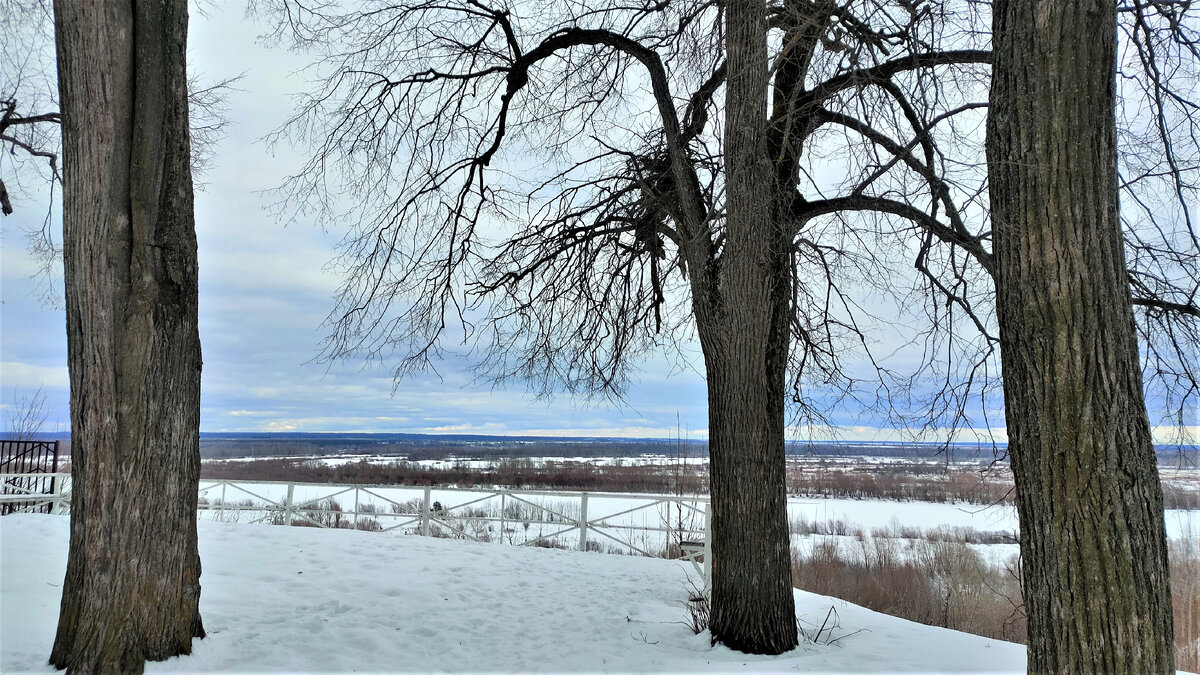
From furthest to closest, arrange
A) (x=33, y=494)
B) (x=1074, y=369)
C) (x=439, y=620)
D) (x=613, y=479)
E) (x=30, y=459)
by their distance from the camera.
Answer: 1. (x=613, y=479)
2. (x=30, y=459)
3. (x=33, y=494)
4. (x=439, y=620)
5. (x=1074, y=369)

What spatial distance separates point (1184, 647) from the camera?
1073cm

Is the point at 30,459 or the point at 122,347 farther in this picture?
the point at 30,459

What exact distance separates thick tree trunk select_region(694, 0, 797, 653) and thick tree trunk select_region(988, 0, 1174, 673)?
91.0 inches

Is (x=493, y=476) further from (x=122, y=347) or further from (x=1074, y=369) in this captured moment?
(x=1074, y=369)

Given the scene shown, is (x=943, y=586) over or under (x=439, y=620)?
Result: under

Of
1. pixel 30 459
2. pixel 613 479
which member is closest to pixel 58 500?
pixel 30 459

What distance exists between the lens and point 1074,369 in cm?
268

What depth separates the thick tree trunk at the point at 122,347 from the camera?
3.79 metres

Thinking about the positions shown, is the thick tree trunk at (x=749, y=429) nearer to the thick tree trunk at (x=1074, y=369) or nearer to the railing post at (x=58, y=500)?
the thick tree trunk at (x=1074, y=369)

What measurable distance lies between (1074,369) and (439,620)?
499 centimetres

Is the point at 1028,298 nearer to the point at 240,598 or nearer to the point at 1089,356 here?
the point at 1089,356

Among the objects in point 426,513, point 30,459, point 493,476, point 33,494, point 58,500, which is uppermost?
point 30,459

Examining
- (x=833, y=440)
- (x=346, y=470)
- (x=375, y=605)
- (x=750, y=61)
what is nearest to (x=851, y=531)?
(x=833, y=440)

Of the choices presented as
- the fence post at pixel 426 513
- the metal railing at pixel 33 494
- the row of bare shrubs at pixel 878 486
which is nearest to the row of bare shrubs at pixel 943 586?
→ the fence post at pixel 426 513
